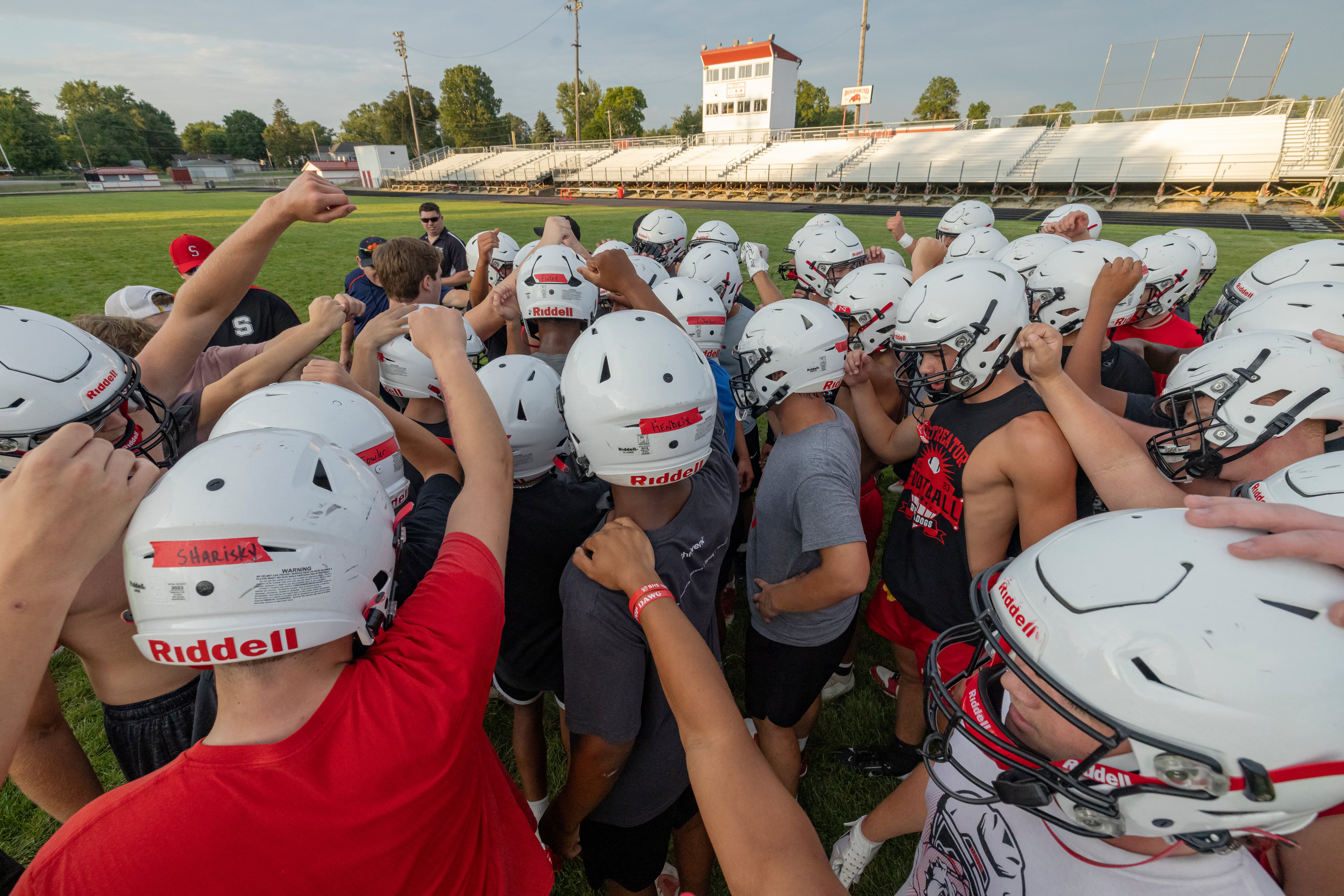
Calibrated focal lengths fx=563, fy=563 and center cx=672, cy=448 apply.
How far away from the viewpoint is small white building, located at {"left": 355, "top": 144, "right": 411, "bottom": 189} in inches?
2731

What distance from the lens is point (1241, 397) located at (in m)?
2.70

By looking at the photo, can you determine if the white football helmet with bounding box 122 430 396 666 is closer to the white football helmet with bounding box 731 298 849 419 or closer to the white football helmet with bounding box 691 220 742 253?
the white football helmet with bounding box 731 298 849 419

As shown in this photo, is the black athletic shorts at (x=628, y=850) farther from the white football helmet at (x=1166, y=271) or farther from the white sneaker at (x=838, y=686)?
the white football helmet at (x=1166, y=271)

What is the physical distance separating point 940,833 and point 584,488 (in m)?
2.16

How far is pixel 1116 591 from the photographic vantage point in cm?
140

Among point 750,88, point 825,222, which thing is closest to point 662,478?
point 825,222

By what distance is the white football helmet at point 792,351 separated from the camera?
3479mm

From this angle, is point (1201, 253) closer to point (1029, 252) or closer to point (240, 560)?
point (1029, 252)

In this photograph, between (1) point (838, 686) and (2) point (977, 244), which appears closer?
(1) point (838, 686)

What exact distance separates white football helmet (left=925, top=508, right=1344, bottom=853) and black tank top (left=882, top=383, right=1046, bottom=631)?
1733 mm

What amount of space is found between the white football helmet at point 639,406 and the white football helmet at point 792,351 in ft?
3.35

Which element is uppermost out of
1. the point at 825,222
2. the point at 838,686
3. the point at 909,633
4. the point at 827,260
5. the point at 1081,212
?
the point at 1081,212

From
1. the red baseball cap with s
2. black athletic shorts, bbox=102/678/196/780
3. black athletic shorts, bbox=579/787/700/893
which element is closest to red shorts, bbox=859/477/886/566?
black athletic shorts, bbox=579/787/700/893

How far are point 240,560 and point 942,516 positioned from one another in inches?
135
